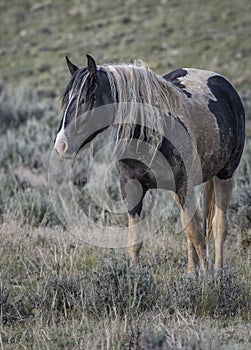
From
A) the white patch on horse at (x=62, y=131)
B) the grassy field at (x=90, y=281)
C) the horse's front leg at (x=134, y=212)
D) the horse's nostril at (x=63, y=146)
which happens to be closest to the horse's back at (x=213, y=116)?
the horse's front leg at (x=134, y=212)

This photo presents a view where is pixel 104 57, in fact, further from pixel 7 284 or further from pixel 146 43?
pixel 7 284

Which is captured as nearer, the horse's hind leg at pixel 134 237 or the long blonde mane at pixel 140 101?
the long blonde mane at pixel 140 101

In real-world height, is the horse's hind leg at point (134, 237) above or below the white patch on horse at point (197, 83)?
below

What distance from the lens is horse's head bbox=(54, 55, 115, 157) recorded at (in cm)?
415

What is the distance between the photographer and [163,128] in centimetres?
470

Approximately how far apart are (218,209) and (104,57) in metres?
21.9

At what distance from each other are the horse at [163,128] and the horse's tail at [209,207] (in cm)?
12

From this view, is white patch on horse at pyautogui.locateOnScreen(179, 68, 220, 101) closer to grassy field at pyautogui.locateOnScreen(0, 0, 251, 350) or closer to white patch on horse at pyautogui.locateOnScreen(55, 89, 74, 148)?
grassy field at pyautogui.locateOnScreen(0, 0, 251, 350)

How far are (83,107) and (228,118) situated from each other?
1933 mm

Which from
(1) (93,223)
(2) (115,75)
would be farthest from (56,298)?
(1) (93,223)

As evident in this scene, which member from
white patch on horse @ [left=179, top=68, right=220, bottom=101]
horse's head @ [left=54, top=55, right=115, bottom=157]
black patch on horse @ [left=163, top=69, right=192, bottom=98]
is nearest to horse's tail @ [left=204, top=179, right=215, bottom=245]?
white patch on horse @ [left=179, top=68, right=220, bottom=101]

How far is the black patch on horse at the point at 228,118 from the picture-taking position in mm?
5477

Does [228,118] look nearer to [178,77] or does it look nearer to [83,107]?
[178,77]

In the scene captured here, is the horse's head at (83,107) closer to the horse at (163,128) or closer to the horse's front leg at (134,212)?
the horse at (163,128)
